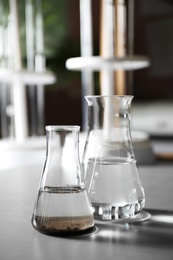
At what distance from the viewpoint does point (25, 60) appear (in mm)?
3707

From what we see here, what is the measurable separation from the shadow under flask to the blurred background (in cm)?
245

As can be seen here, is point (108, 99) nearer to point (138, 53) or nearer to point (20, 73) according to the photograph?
point (20, 73)

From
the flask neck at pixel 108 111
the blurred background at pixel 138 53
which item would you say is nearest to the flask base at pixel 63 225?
the flask neck at pixel 108 111

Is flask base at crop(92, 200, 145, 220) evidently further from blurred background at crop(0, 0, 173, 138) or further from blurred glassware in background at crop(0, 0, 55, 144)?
blurred background at crop(0, 0, 173, 138)

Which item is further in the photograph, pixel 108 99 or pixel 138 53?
pixel 138 53

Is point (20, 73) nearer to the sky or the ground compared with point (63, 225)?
nearer to the sky

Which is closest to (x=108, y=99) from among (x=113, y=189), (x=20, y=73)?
(x=113, y=189)

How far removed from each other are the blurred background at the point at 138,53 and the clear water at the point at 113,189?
2.40 metres

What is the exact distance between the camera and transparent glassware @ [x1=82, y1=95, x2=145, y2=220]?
0.59 m

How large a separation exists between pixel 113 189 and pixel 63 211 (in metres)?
0.08

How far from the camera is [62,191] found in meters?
0.55

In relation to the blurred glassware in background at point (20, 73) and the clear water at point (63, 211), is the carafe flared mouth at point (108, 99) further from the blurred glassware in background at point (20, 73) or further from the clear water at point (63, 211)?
the blurred glassware in background at point (20, 73)

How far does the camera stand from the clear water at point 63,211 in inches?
21.0

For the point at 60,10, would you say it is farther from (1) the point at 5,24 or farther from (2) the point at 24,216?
(2) the point at 24,216
